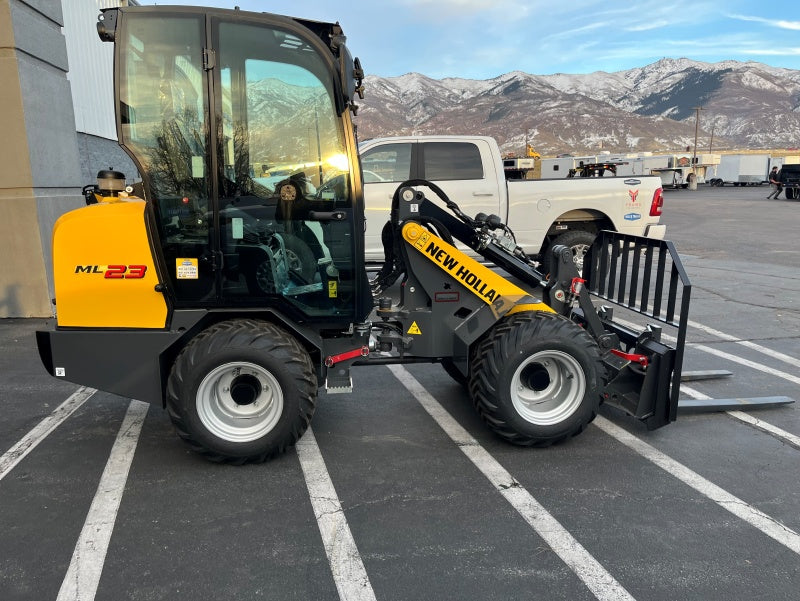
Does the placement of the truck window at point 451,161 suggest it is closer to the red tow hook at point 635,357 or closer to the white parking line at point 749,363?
the white parking line at point 749,363

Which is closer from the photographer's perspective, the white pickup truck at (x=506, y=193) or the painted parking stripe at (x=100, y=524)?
the painted parking stripe at (x=100, y=524)

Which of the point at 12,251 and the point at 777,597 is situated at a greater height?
the point at 12,251

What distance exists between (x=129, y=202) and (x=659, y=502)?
3.94m

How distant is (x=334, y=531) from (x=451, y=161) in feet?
22.0

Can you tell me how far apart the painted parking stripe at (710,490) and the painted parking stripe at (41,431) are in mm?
4231

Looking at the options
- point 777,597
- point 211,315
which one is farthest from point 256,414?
point 777,597

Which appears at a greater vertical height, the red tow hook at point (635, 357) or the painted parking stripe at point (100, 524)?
the red tow hook at point (635, 357)

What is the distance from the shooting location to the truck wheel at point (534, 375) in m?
4.18

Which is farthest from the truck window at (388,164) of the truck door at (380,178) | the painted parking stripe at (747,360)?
the painted parking stripe at (747,360)

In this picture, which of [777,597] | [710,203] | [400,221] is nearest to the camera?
[777,597]

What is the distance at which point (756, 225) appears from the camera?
2048 cm

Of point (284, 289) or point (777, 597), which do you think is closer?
point (777, 597)

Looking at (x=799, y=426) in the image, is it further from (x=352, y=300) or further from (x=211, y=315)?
(x=211, y=315)

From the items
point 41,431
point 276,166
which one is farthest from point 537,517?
point 41,431
